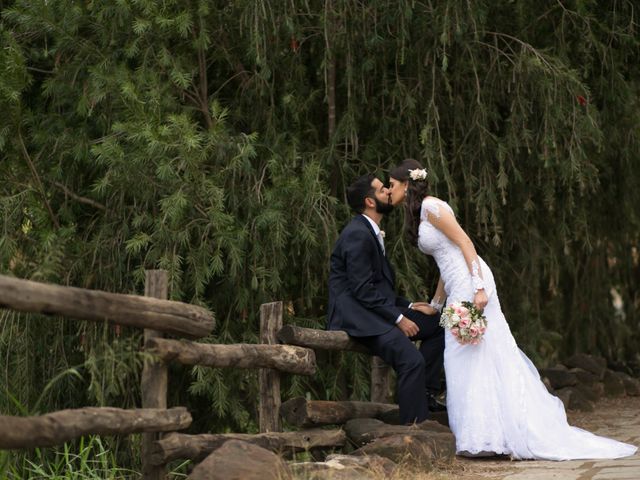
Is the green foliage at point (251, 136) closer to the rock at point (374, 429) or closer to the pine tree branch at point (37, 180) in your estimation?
the pine tree branch at point (37, 180)

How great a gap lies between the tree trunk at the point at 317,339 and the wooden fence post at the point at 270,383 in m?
0.07

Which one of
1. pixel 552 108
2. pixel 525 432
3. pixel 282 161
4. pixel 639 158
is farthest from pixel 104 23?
pixel 639 158

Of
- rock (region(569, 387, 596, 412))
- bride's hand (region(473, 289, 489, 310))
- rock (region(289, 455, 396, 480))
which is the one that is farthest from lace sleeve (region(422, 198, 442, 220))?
rock (region(569, 387, 596, 412))

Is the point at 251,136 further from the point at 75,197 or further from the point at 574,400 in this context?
the point at 574,400

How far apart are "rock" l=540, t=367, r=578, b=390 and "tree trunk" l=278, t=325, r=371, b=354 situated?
370 centimetres

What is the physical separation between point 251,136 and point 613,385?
5279 mm

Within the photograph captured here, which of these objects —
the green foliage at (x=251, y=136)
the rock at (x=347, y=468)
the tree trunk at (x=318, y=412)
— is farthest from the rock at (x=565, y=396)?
the rock at (x=347, y=468)

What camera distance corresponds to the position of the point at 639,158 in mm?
9828

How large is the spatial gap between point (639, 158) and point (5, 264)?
5.35m

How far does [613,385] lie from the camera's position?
36.8ft

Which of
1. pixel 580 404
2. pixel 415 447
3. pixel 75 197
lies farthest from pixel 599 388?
pixel 75 197

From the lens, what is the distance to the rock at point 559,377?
1048cm

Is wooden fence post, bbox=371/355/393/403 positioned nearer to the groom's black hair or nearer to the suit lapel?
the suit lapel

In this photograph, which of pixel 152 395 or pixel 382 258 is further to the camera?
pixel 382 258
